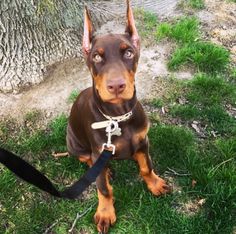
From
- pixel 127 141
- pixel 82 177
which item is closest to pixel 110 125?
pixel 127 141

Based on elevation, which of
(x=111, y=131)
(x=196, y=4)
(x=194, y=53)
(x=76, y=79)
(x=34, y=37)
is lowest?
(x=76, y=79)

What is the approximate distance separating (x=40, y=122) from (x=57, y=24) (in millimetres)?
1101

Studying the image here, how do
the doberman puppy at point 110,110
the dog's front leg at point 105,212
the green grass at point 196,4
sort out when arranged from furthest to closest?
the green grass at point 196,4 → the dog's front leg at point 105,212 → the doberman puppy at point 110,110

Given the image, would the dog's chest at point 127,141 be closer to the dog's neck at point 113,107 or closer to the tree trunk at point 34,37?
the dog's neck at point 113,107

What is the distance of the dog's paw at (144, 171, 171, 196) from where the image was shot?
150 inches

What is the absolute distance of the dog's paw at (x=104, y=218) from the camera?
3.65 m

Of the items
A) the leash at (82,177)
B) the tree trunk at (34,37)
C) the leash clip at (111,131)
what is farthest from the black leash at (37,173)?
the tree trunk at (34,37)

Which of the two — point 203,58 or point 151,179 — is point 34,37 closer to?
point 203,58

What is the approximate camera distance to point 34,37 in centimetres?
469

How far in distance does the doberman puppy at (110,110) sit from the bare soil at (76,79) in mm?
892

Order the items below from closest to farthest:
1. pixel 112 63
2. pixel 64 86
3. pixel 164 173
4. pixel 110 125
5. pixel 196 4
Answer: pixel 112 63, pixel 110 125, pixel 164 173, pixel 64 86, pixel 196 4

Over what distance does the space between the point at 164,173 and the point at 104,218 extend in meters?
0.74

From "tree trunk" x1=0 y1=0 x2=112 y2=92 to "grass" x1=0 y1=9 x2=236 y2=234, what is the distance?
0.51 meters

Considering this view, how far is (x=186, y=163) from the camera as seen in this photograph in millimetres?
4047
